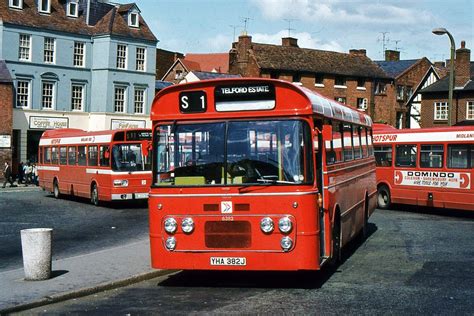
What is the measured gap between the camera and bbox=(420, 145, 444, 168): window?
2391 cm

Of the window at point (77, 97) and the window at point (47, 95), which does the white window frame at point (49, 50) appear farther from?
the window at point (77, 97)

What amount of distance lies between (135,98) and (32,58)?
29.0 feet

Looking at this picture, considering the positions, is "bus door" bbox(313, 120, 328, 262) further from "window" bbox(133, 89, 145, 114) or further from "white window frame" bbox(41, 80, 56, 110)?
"window" bbox(133, 89, 145, 114)

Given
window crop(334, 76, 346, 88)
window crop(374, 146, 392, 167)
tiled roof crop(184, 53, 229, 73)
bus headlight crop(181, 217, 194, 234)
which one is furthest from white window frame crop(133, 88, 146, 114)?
tiled roof crop(184, 53, 229, 73)

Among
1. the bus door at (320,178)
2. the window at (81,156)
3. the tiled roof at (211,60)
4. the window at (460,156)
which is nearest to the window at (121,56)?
the window at (81,156)

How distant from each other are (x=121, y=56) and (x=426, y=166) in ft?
116

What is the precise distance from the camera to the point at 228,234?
34.2ft

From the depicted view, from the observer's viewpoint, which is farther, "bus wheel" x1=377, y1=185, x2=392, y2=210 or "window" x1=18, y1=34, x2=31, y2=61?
"window" x1=18, y1=34, x2=31, y2=61

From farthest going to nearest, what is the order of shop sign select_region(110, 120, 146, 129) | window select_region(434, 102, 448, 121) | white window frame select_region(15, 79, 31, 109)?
window select_region(434, 102, 448, 121), shop sign select_region(110, 120, 146, 129), white window frame select_region(15, 79, 31, 109)

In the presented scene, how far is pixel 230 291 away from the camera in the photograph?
34.5 ft

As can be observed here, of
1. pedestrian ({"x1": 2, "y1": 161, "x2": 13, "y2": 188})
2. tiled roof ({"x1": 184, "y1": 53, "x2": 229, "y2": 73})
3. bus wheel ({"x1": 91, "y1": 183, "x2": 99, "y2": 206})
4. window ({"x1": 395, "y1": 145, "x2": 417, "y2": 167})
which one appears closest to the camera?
window ({"x1": 395, "y1": 145, "x2": 417, "y2": 167})

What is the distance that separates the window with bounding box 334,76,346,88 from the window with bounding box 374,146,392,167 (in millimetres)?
45815

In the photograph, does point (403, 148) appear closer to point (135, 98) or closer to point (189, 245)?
point (189, 245)

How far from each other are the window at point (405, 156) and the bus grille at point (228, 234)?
15.8 metres
